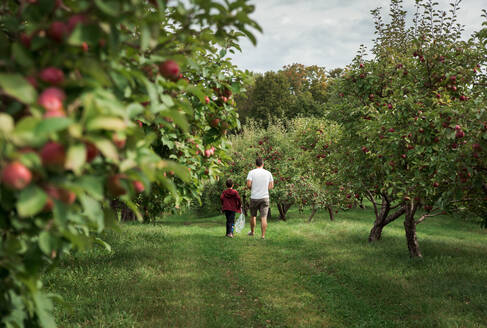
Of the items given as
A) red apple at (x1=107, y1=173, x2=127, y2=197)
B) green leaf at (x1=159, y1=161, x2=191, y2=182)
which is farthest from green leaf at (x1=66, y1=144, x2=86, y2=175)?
green leaf at (x1=159, y1=161, x2=191, y2=182)

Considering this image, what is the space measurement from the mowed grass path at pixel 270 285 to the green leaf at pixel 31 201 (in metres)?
1.69

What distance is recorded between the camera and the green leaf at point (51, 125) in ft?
3.61

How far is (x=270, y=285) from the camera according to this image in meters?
5.57

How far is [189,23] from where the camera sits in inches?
67.6

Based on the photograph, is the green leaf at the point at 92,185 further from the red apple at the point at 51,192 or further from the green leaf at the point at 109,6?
the green leaf at the point at 109,6

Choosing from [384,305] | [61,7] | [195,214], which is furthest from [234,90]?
[195,214]

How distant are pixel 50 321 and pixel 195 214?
27266 millimetres

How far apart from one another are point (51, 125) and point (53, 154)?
0.10m

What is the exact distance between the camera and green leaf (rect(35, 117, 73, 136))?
43.3 inches

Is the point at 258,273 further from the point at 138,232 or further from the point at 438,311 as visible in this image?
the point at 138,232

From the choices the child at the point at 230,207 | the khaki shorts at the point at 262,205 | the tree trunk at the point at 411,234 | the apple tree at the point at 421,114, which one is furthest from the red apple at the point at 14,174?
the child at the point at 230,207

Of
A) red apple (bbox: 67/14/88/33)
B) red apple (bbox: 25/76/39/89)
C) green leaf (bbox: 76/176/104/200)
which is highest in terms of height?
red apple (bbox: 67/14/88/33)

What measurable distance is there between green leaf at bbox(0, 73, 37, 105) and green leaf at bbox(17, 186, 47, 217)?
0.96 ft

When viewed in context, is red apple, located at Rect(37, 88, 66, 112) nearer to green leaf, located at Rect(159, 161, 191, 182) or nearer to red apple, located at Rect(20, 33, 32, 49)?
red apple, located at Rect(20, 33, 32, 49)
